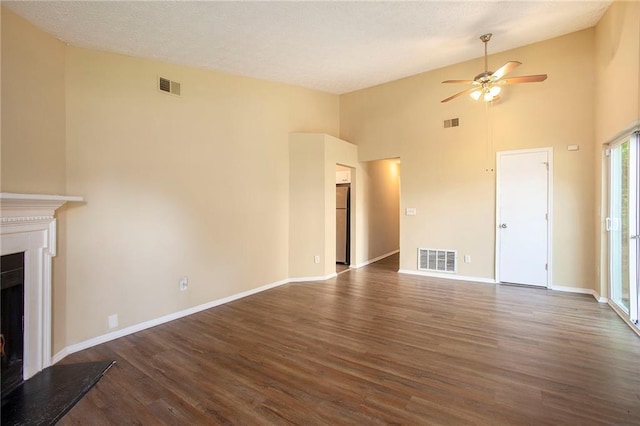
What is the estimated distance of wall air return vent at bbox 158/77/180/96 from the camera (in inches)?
136

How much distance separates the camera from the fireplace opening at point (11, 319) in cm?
213

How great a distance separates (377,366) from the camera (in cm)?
240

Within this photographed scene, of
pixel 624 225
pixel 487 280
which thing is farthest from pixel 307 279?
pixel 624 225

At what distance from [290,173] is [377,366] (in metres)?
3.58

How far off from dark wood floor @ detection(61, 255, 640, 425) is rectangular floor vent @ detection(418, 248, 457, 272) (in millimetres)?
1352

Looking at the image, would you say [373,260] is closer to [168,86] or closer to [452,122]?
[452,122]

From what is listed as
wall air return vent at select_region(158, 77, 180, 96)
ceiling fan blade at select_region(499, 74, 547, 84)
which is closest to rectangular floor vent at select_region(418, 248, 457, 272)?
ceiling fan blade at select_region(499, 74, 547, 84)

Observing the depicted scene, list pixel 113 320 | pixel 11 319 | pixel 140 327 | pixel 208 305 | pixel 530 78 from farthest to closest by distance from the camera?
1. pixel 208 305
2. pixel 530 78
3. pixel 140 327
4. pixel 113 320
5. pixel 11 319

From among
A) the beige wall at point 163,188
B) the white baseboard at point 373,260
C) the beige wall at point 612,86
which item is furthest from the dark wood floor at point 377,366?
the white baseboard at point 373,260

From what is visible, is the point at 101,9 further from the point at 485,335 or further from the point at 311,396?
the point at 485,335

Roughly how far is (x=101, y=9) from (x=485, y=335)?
484cm

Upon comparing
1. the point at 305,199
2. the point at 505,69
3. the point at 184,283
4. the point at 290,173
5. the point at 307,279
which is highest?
the point at 505,69

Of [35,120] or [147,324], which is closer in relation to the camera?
[35,120]

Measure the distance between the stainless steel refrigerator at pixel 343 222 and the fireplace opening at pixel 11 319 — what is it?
17.2 feet
